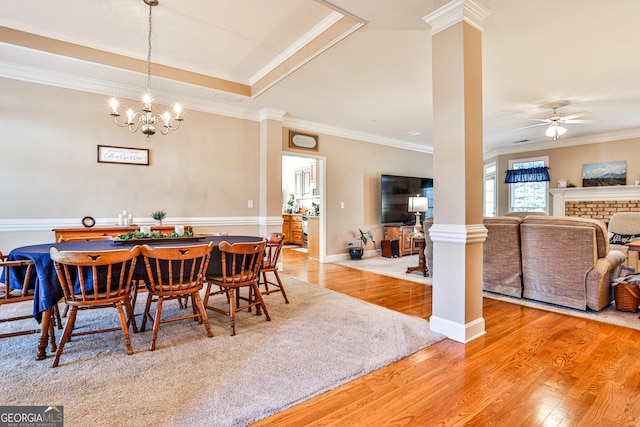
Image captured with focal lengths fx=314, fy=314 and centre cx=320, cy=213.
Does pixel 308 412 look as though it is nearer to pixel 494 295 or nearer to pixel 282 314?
pixel 282 314

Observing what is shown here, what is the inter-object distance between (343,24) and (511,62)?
2032mm

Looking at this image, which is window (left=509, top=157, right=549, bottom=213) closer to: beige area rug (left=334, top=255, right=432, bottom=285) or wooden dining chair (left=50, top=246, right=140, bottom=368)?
beige area rug (left=334, top=255, right=432, bottom=285)

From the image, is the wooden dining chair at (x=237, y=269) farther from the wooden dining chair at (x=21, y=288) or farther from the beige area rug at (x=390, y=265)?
the beige area rug at (x=390, y=265)

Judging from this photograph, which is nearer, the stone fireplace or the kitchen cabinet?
the stone fireplace

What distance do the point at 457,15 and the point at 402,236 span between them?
16.1 ft

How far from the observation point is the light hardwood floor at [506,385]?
158cm

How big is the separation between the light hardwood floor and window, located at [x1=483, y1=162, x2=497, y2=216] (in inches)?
242

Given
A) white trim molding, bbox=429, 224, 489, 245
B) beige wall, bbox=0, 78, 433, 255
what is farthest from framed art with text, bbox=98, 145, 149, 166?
white trim molding, bbox=429, 224, 489, 245

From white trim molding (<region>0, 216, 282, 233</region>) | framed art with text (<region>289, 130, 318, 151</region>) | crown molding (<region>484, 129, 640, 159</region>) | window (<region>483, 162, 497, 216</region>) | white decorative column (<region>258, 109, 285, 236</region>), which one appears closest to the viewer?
white trim molding (<region>0, 216, 282, 233</region>)

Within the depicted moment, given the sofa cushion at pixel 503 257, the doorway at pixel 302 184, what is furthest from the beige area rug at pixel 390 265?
the doorway at pixel 302 184

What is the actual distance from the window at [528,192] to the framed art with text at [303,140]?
535 cm

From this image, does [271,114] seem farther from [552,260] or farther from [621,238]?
[621,238]

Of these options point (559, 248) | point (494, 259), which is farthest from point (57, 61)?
point (559, 248)

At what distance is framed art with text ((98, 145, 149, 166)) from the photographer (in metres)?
4.00
